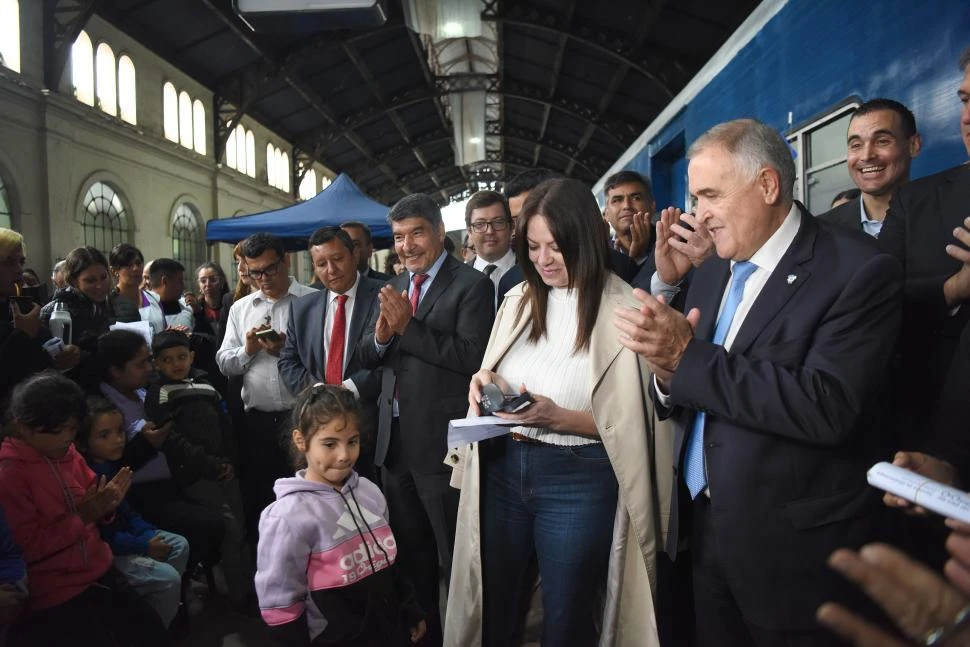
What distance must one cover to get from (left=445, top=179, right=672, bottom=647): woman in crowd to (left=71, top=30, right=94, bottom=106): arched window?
10921 millimetres

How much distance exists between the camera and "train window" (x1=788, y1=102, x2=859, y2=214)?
3469 mm

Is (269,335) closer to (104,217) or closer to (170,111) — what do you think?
(104,217)

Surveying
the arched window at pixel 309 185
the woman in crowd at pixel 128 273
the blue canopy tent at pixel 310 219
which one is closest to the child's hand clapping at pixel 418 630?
the woman in crowd at pixel 128 273

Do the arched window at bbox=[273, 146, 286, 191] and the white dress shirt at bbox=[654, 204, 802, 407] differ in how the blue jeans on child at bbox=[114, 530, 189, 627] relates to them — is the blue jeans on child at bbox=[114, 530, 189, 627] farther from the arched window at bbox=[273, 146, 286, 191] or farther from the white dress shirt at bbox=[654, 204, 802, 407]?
→ the arched window at bbox=[273, 146, 286, 191]

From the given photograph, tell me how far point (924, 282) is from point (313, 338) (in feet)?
7.78

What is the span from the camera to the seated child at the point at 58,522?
2.17 m

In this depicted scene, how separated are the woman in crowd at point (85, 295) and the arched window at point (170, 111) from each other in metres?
10.5

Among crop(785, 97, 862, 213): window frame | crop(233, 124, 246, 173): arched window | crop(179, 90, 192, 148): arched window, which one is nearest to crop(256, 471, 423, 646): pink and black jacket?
crop(785, 97, 862, 213): window frame

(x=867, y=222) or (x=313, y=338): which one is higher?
A: (x=867, y=222)

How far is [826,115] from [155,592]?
12.6 ft

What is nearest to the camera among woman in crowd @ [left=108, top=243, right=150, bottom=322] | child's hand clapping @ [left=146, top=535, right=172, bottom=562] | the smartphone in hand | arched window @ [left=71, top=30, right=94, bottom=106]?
child's hand clapping @ [left=146, top=535, right=172, bottom=562]

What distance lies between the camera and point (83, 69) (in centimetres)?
1041

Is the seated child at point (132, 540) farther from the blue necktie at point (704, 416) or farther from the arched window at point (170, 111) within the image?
the arched window at point (170, 111)

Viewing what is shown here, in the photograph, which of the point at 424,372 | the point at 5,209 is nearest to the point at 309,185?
the point at 5,209
